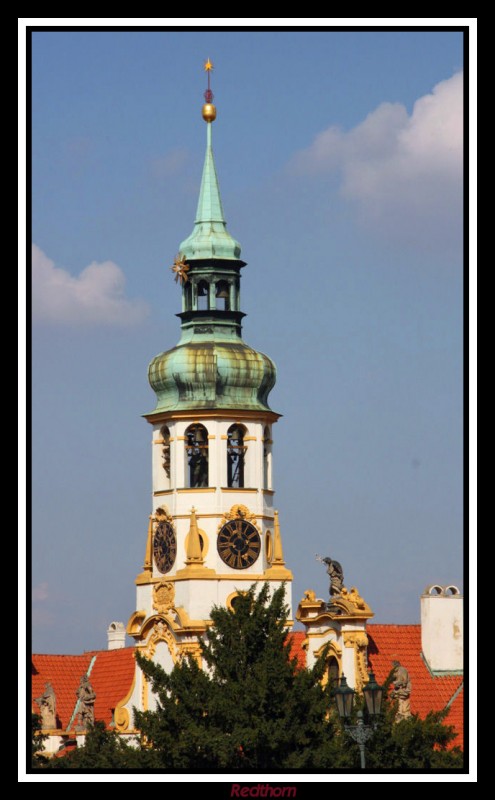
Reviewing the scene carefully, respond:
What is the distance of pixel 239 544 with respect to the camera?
8850 centimetres

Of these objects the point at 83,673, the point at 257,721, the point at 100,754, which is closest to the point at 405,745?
the point at 257,721

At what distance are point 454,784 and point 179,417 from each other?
4479 cm

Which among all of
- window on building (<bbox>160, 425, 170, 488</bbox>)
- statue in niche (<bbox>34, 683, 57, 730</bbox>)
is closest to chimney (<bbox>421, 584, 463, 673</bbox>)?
window on building (<bbox>160, 425, 170, 488</bbox>)

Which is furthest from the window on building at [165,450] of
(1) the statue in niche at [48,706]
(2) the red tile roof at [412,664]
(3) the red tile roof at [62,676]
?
(2) the red tile roof at [412,664]

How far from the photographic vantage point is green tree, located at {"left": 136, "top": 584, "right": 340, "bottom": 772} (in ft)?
A: 194

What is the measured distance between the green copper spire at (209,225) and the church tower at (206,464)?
0.07 meters

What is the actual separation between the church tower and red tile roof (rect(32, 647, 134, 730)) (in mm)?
4313

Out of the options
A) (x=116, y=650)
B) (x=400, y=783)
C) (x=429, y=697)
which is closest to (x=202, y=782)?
(x=400, y=783)

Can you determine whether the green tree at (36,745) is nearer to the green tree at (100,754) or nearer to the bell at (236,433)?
the green tree at (100,754)

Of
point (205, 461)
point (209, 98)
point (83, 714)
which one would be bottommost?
point (83, 714)

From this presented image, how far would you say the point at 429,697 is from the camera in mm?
79438

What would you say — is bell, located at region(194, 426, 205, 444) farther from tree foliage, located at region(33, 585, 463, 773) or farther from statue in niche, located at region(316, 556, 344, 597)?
tree foliage, located at region(33, 585, 463, 773)

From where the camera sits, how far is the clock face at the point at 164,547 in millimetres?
88750
